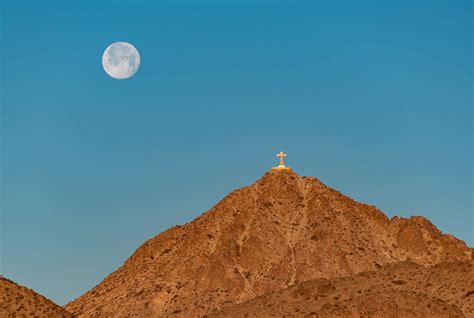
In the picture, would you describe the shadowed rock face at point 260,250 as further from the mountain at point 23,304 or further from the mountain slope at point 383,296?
the mountain at point 23,304

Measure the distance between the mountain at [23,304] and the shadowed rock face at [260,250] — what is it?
79.8ft

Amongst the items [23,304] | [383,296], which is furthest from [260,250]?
[23,304]

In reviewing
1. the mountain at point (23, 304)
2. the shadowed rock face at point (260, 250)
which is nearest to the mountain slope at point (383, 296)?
the shadowed rock face at point (260, 250)

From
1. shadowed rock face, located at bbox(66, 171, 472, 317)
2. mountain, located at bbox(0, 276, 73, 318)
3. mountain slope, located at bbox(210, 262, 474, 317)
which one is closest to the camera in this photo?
mountain slope, located at bbox(210, 262, 474, 317)

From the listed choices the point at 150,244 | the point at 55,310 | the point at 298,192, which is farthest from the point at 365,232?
the point at 55,310

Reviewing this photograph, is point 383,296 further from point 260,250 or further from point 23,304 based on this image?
point 260,250

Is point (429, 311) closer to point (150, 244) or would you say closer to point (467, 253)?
point (467, 253)

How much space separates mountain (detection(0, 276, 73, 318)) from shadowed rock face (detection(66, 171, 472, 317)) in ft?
79.8

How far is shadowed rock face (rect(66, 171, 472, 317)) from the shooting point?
477 ft

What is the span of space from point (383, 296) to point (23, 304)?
40.1 m

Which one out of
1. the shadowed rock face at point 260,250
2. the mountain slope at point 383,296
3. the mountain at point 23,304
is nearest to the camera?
the mountain slope at point 383,296

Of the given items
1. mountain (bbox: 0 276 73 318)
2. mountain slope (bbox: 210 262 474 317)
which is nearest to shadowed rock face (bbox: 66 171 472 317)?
mountain slope (bbox: 210 262 474 317)

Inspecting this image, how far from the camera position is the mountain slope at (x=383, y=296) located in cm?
10881

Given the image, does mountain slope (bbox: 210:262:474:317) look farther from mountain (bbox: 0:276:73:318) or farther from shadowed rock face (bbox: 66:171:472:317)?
mountain (bbox: 0:276:73:318)
